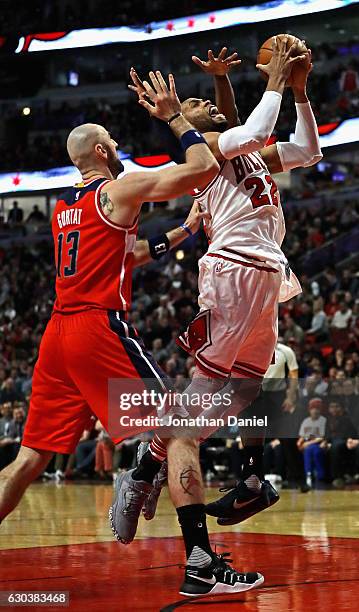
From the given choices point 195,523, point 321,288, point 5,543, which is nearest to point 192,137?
point 195,523

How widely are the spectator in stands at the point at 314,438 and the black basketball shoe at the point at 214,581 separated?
8675 mm

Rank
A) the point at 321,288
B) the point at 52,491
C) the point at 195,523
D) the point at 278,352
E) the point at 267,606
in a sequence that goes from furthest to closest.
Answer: the point at 321,288 < the point at 52,491 < the point at 278,352 < the point at 195,523 < the point at 267,606

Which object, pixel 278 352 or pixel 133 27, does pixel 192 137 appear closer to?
pixel 278 352

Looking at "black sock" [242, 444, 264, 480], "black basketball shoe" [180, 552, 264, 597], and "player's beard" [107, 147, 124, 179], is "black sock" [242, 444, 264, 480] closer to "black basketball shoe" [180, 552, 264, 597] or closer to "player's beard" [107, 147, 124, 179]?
"black basketball shoe" [180, 552, 264, 597]

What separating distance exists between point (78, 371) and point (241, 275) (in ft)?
4.26

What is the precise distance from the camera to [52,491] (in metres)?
13.4

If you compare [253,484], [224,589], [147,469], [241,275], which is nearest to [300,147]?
[241,275]

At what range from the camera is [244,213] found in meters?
5.77

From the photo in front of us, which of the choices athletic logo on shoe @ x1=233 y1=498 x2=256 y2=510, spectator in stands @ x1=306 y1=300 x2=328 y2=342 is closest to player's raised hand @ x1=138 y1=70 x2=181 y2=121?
athletic logo on shoe @ x1=233 y1=498 x2=256 y2=510

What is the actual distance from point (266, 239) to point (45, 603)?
2.49m

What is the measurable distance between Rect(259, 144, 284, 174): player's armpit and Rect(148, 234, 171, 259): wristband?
850 mm

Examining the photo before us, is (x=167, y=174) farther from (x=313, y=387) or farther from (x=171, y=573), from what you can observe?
(x=313, y=387)

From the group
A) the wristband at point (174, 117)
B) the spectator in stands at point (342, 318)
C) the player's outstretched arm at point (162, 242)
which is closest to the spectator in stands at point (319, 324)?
the spectator in stands at point (342, 318)

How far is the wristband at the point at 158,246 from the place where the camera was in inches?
229
